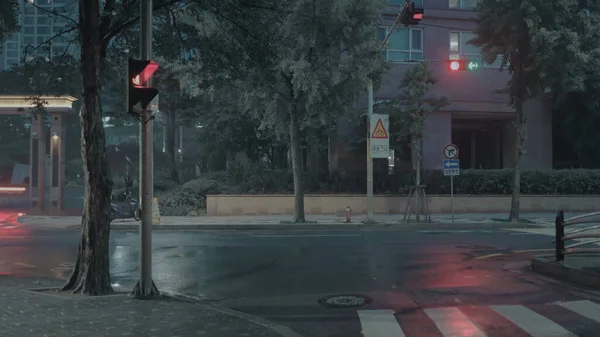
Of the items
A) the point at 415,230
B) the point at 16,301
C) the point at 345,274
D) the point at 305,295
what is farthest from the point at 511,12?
the point at 16,301

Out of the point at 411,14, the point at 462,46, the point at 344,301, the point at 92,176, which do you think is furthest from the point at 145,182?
the point at 462,46

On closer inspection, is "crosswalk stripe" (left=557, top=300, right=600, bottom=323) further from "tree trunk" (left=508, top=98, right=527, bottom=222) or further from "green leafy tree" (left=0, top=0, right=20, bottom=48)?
"tree trunk" (left=508, top=98, right=527, bottom=222)

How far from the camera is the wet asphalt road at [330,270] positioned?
768 cm

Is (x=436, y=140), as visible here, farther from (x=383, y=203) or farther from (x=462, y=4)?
(x=462, y=4)

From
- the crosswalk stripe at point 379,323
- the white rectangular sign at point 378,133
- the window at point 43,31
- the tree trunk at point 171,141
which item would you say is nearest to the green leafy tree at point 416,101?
the white rectangular sign at point 378,133

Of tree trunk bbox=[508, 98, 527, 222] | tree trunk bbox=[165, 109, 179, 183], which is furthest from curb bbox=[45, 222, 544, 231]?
tree trunk bbox=[165, 109, 179, 183]

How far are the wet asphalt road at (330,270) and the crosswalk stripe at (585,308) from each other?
289mm

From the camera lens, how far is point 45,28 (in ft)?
51.6

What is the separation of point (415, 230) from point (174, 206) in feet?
39.7

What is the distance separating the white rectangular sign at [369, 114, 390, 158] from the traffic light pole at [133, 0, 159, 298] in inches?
540

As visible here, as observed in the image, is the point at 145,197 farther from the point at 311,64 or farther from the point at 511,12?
the point at 511,12

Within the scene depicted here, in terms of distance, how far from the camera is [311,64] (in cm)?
1878

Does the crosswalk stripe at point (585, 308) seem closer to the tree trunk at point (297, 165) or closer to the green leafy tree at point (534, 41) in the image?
the tree trunk at point (297, 165)

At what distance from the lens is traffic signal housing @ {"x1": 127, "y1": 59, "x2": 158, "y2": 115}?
7.52 metres
